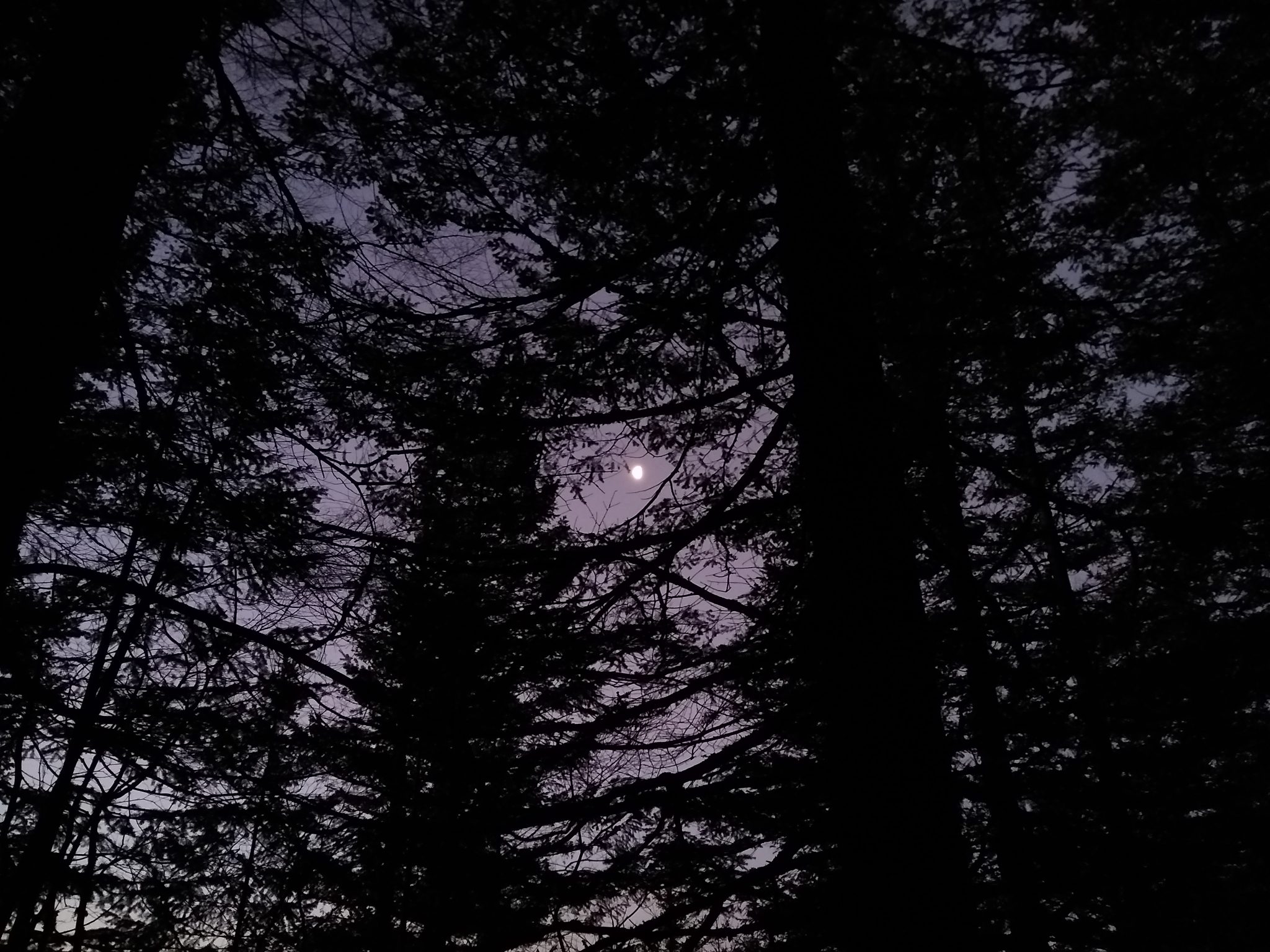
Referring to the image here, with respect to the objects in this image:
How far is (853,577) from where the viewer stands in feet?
10.2

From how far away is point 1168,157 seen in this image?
557 cm

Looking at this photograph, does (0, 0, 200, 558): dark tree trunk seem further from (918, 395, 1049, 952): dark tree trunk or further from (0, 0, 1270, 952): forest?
(918, 395, 1049, 952): dark tree trunk

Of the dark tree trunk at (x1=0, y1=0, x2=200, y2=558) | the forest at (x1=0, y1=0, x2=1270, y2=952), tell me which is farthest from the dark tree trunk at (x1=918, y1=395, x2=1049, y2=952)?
the dark tree trunk at (x1=0, y1=0, x2=200, y2=558)

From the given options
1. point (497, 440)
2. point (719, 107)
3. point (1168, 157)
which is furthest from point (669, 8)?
point (1168, 157)

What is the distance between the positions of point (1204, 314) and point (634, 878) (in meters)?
5.85

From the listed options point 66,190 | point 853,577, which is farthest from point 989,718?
point 66,190

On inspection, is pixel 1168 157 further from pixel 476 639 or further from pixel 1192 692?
pixel 476 639

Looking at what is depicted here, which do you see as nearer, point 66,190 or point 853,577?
point 66,190


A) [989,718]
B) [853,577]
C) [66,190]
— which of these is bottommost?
[989,718]

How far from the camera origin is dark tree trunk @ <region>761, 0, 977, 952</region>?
2.63m

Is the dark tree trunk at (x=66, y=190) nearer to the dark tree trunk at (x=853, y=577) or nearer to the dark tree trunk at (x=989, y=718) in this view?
the dark tree trunk at (x=853, y=577)

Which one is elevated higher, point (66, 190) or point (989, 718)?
point (66, 190)

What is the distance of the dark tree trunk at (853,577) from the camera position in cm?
263

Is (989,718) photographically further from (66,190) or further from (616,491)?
(66,190)
